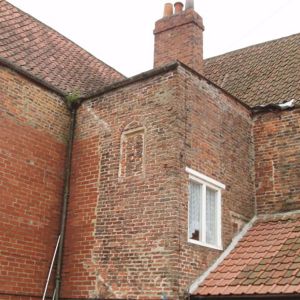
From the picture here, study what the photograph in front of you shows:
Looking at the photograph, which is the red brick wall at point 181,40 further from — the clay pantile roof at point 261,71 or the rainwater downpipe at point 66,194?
the rainwater downpipe at point 66,194

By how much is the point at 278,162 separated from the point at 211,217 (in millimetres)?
2580

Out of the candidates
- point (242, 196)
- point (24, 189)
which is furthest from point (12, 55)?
point (242, 196)

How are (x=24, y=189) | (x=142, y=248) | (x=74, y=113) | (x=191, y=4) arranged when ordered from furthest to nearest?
(x=191, y=4) → (x=74, y=113) → (x=24, y=189) → (x=142, y=248)

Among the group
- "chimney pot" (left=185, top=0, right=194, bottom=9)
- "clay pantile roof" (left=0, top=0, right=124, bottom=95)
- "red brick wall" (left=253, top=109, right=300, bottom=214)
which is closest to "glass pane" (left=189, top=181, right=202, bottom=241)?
→ "red brick wall" (left=253, top=109, right=300, bottom=214)

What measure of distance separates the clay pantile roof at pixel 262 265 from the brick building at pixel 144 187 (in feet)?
0.10

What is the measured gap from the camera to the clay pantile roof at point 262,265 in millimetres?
8398

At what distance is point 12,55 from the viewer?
11438 millimetres

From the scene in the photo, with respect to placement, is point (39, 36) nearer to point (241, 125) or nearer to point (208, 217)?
point (241, 125)

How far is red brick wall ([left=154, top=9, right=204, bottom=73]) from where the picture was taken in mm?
13133

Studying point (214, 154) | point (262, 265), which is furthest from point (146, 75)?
point (262, 265)

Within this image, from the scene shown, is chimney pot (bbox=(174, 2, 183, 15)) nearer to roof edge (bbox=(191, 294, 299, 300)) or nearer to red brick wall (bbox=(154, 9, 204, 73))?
red brick wall (bbox=(154, 9, 204, 73))

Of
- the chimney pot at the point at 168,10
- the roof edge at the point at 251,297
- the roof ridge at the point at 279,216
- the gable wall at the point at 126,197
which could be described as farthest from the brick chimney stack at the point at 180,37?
the roof edge at the point at 251,297

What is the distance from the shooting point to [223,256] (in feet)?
33.5

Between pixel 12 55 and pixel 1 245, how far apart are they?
4641mm
